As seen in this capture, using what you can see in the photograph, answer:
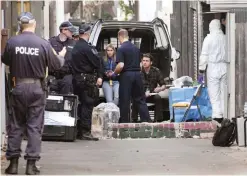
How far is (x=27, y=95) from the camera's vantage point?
824 centimetres

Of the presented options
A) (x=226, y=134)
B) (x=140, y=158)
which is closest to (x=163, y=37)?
(x=226, y=134)

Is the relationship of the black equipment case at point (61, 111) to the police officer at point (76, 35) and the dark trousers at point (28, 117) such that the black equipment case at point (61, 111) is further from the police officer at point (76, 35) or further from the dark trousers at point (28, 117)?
the dark trousers at point (28, 117)

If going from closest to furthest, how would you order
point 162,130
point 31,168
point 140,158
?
point 31,168 < point 140,158 < point 162,130

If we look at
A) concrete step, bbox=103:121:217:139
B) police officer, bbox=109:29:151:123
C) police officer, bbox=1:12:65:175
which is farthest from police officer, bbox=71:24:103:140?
police officer, bbox=1:12:65:175

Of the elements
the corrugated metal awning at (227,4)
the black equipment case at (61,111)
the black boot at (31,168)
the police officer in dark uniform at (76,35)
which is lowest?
the black boot at (31,168)

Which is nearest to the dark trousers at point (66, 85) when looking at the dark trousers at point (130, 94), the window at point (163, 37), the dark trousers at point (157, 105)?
the dark trousers at point (130, 94)

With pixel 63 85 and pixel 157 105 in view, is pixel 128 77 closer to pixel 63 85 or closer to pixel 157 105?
pixel 63 85

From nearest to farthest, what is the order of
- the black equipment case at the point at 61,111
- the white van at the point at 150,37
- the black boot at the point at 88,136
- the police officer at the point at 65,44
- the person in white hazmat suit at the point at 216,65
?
1. the black equipment case at the point at 61,111
2. the black boot at the point at 88,136
3. the police officer at the point at 65,44
4. the person in white hazmat suit at the point at 216,65
5. the white van at the point at 150,37

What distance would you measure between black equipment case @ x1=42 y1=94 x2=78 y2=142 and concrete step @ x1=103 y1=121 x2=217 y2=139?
106cm

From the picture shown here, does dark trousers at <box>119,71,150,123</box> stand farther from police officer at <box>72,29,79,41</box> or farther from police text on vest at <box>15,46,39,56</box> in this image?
police text on vest at <box>15,46,39,56</box>

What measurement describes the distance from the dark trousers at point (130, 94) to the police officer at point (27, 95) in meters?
5.50

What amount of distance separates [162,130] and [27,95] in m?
5.17

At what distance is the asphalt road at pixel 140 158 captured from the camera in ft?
28.9

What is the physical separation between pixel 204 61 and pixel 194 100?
45.6 inches
